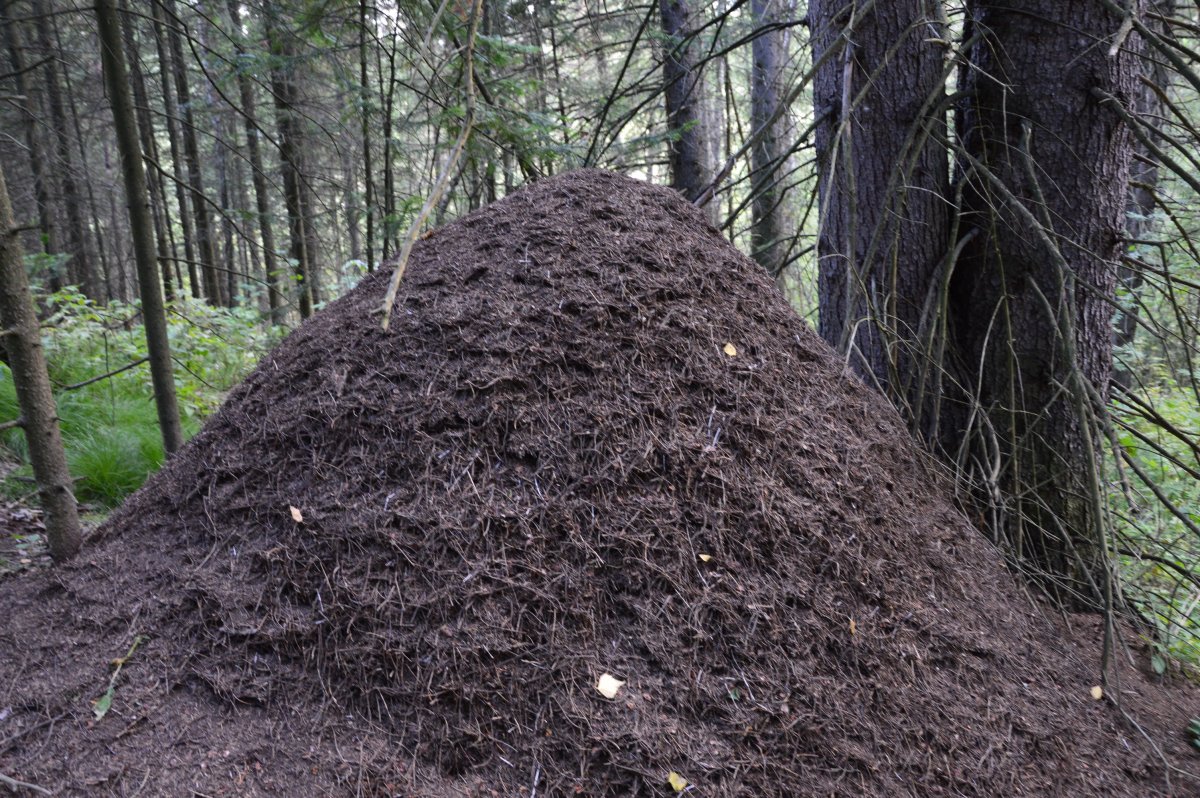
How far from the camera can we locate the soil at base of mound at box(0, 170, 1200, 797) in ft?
6.34

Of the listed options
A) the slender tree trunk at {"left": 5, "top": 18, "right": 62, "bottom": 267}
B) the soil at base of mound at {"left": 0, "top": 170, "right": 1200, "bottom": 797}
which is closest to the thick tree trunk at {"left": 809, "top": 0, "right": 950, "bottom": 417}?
the soil at base of mound at {"left": 0, "top": 170, "right": 1200, "bottom": 797}

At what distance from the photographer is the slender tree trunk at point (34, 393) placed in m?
2.70

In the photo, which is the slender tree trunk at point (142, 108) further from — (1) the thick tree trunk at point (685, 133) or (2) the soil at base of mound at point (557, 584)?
(1) the thick tree trunk at point (685, 133)

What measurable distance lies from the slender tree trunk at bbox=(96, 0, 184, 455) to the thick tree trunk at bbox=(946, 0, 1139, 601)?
382 centimetres

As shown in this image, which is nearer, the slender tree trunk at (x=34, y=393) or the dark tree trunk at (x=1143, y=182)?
the slender tree trunk at (x=34, y=393)

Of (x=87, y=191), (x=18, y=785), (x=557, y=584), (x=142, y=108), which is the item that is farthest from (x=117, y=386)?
(x=87, y=191)

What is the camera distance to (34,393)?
9.16 ft

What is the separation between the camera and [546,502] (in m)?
2.23

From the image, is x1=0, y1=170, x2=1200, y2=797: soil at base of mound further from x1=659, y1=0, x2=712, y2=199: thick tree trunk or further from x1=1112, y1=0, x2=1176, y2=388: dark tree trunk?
x1=659, y1=0, x2=712, y2=199: thick tree trunk

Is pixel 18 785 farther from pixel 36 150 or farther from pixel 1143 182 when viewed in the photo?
pixel 36 150

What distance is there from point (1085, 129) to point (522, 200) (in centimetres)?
232

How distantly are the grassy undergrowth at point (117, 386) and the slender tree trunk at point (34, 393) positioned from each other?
0.11m

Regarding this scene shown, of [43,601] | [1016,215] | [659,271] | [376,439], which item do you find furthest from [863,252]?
[43,601]

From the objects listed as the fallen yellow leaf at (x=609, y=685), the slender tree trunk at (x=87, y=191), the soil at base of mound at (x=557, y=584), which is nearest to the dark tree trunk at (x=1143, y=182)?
the soil at base of mound at (x=557, y=584)
